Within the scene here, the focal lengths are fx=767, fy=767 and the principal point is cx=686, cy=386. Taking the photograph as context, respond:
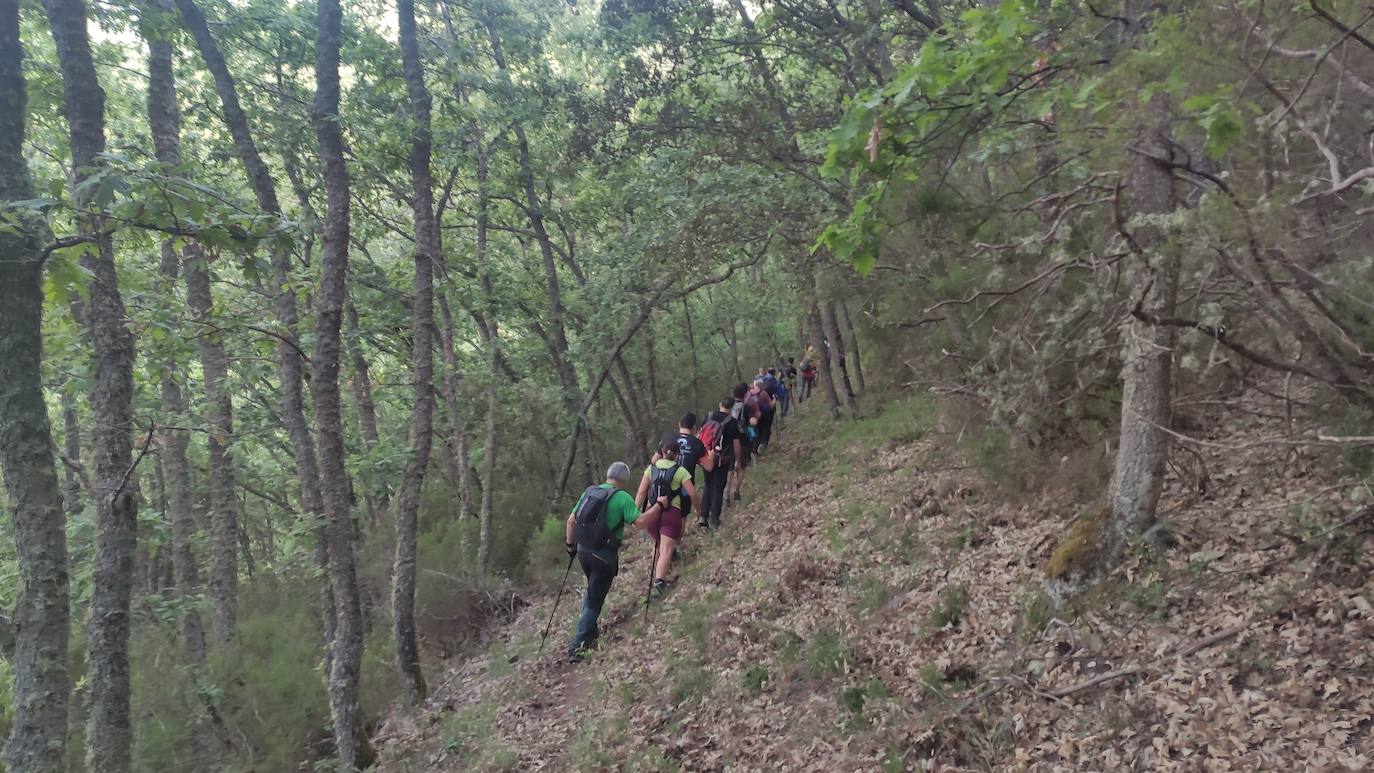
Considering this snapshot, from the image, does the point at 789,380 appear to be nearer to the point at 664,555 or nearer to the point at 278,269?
the point at 664,555

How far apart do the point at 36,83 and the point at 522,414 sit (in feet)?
33.1

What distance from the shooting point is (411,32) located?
9.74 meters

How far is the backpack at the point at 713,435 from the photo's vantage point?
11.6 metres

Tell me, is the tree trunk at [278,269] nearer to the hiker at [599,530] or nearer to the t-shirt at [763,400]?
the hiker at [599,530]

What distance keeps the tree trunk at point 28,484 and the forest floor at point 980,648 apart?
360 cm

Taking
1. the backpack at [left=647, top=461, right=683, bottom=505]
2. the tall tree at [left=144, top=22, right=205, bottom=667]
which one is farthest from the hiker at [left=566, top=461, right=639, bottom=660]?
the tall tree at [left=144, top=22, right=205, bottom=667]

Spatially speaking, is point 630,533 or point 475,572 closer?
point 475,572


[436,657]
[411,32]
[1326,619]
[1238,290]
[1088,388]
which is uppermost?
[411,32]

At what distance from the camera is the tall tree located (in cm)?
693

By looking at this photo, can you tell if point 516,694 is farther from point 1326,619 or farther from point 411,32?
point 411,32

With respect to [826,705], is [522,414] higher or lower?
higher

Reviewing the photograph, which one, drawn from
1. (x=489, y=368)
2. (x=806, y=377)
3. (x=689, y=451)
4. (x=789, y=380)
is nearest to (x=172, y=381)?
(x=689, y=451)

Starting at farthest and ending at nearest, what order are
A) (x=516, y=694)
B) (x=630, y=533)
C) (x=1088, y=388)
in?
(x=630, y=533) → (x=516, y=694) → (x=1088, y=388)

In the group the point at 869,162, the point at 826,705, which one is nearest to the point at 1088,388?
the point at 826,705
